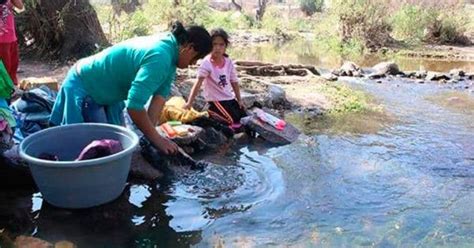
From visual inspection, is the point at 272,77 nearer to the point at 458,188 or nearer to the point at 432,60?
the point at 458,188

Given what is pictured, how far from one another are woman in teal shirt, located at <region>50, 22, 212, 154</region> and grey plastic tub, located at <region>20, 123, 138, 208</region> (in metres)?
0.18

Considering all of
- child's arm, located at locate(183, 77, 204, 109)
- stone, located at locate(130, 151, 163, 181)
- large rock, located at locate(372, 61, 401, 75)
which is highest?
child's arm, located at locate(183, 77, 204, 109)

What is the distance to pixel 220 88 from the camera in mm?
5547

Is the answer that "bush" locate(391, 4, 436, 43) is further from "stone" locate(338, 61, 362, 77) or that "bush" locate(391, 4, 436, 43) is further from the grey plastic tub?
the grey plastic tub

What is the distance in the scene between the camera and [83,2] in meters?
8.60

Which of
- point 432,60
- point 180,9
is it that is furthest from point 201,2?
point 432,60

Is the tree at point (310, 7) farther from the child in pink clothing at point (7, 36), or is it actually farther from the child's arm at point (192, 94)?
the child in pink clothing at point (7, 36)

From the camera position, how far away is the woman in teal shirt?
3131mm

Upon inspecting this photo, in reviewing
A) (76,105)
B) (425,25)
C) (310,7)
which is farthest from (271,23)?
(76,105)

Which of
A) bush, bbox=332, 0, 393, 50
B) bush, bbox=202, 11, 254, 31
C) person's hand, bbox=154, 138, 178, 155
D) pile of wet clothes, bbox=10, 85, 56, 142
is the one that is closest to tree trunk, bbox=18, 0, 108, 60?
pile of wet clothes, bbox=10, 85, 56, 142

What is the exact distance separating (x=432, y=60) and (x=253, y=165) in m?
12.0

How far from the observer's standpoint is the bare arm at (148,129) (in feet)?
10.4

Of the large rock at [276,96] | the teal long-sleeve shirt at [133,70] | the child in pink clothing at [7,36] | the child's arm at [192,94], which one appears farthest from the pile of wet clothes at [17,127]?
the large rock at [276,96]

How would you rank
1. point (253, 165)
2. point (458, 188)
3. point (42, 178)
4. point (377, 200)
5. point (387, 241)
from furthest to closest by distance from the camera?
point (253, 165) < point (458, 188) < point (377, 200) < point (387, 241) < point (42, 178)
